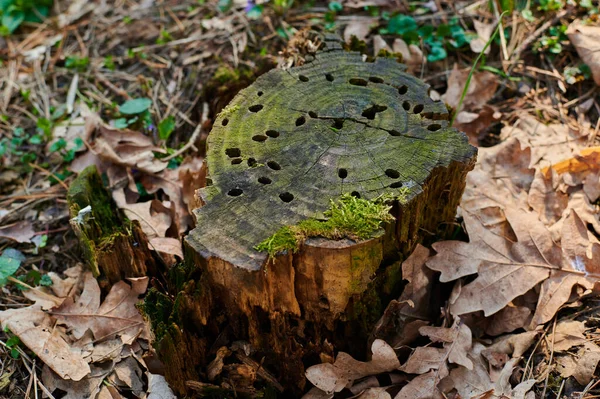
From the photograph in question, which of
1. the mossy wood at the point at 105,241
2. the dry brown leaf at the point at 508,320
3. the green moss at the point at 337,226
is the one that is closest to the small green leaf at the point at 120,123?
the mossy wood at the point at 105,241

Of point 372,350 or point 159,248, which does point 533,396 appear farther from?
point 159,248

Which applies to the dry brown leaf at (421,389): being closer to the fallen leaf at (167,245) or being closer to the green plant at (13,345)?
the fallen leaf at (167,245)

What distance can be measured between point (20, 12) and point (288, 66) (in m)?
3.02

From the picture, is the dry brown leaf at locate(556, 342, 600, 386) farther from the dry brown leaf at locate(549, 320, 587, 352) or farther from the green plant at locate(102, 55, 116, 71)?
the green plant at locate(102, 55, 116, 71)

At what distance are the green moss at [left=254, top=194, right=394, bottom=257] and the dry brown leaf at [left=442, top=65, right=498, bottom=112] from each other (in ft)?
5.78

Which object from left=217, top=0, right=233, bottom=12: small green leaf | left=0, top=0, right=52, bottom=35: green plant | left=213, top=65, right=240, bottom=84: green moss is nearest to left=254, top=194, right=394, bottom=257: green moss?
left=213, top=65, right=240, bottom=84: green moss

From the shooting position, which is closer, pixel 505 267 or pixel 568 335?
pixel 568 335

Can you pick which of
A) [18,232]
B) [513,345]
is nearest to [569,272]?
[513,345]

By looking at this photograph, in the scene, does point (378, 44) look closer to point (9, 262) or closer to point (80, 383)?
point (9, 262)

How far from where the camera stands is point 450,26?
13.3ft

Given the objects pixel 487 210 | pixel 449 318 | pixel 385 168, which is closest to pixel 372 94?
pixel 385 168

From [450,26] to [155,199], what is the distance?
2373 mm

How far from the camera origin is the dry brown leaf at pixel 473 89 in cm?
375

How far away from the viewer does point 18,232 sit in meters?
3.30
